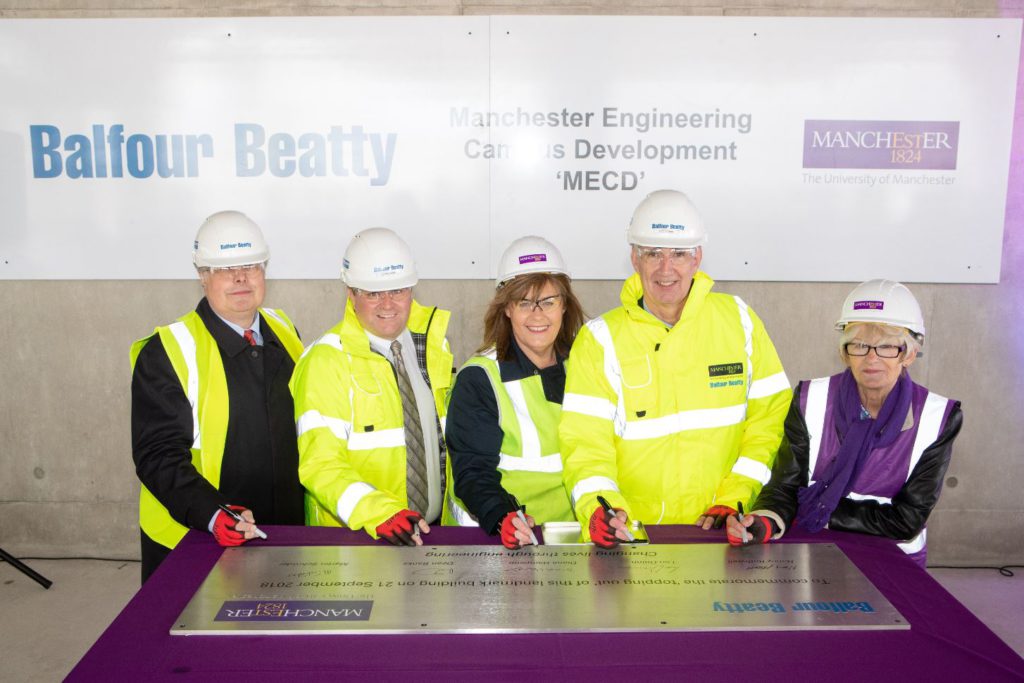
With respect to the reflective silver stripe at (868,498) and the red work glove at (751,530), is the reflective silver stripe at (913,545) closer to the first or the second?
the reflective silver stripe at (868,498)

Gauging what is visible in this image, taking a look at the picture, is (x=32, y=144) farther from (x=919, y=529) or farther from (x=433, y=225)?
(x=919, y=529)

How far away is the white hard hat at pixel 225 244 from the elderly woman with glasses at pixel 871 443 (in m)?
1.54

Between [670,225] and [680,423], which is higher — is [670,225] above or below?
above

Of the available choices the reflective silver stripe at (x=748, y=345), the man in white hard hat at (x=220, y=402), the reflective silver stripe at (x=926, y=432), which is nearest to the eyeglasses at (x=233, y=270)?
the man in white hard hat at (x=220, y=402)

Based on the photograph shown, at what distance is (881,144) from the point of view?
3852 mm

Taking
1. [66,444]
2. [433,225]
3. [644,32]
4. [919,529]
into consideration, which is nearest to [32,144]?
[66,444]

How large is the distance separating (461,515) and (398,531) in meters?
0.50

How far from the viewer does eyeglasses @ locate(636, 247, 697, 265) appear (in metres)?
2.37

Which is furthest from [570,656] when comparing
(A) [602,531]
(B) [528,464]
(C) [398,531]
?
(B) [528,464]

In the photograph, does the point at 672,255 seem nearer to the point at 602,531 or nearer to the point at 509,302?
the point at 509,302

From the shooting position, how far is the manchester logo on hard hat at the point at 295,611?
163 cm

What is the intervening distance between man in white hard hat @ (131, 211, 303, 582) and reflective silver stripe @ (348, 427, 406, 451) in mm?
250

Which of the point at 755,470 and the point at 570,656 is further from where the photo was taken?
the point at 755,470

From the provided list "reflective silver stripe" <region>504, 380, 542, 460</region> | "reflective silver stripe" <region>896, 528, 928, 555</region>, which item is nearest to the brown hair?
"reflective silver stripe" <region>504, 380, 542, 460</region>
